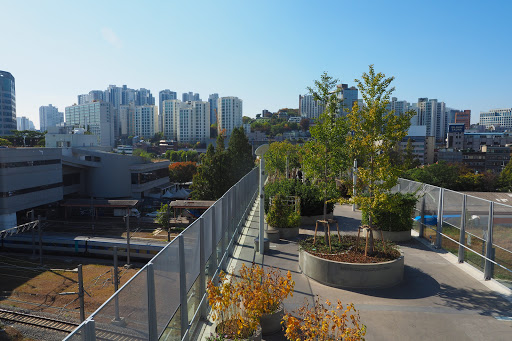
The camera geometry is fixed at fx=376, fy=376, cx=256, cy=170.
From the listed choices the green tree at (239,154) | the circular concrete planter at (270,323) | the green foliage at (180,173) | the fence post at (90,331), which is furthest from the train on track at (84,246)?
the green foliage at (180,173)

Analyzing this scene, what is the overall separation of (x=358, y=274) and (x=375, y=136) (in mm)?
3706

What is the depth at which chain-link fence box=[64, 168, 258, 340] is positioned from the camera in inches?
111

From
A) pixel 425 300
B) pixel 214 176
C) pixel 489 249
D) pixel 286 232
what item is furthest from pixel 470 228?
pixel 214 176

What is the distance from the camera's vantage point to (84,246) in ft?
133

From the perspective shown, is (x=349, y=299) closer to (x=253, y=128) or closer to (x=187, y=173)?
(x=187, y=173)

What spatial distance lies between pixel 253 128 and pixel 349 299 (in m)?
180

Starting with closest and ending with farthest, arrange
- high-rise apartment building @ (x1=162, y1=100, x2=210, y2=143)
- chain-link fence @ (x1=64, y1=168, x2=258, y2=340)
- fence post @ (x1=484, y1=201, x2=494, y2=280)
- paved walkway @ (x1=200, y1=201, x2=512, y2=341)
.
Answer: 1. chain-link fence @ (x1=64, y1=168, x2=258, y2=340)
2. paved walkway @ (x1=200, y1=201, x2=512, y2=341)
3. fence post @ (x1=484, y1=201, x2=494, y2=280)
4. high-rise apartment building @ (x1=162, y1=100, x2=210, y2=143)

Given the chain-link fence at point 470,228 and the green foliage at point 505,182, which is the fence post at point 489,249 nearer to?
the chain-link fence at point 470,228

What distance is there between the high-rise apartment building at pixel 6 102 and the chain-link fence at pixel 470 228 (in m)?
165

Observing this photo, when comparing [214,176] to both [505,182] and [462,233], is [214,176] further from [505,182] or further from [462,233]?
[505,182]

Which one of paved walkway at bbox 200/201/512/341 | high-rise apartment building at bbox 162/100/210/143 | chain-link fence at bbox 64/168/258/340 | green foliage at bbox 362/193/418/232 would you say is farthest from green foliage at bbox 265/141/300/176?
high-rise apartment building at bbox 162/100/210/143

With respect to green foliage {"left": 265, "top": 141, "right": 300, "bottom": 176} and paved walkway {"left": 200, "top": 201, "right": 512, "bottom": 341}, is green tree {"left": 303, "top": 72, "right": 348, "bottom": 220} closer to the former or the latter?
paved walkway {"left": 200, "top": 201, "right": 512, "bottom": 341}

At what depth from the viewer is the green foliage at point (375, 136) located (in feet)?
32.1

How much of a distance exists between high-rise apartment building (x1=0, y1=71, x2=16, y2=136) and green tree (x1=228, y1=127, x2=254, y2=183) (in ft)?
424
